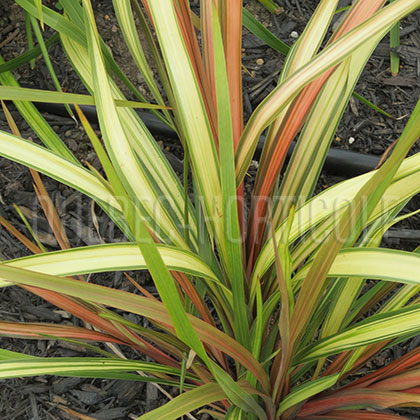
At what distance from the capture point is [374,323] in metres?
0.60

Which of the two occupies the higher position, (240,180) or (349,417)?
(240,180)

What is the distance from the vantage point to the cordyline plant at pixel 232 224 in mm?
499

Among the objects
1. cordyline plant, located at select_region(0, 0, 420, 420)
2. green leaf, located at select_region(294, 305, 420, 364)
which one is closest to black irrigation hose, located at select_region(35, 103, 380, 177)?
cordyline plant, located at select_region(0, 0, 420, 420)

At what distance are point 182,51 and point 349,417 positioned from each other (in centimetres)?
59

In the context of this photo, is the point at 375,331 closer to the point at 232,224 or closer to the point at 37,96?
the point at 232,224

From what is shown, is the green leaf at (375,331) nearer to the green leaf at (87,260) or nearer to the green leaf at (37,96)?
the green leaf at (87,260)

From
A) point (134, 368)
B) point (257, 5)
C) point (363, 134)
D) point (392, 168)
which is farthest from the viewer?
point (257, 5)

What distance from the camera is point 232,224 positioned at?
551 millimetres

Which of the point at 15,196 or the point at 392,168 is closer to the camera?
the point at 392,168

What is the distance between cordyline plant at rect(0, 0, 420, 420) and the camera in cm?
50

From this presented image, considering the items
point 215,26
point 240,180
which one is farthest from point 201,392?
point 215,26

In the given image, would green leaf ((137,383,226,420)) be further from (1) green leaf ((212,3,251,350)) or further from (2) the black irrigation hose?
(2) the black irrigation hose

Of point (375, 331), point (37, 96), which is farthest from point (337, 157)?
point (37, 96)

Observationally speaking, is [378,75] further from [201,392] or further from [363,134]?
[201,392]
